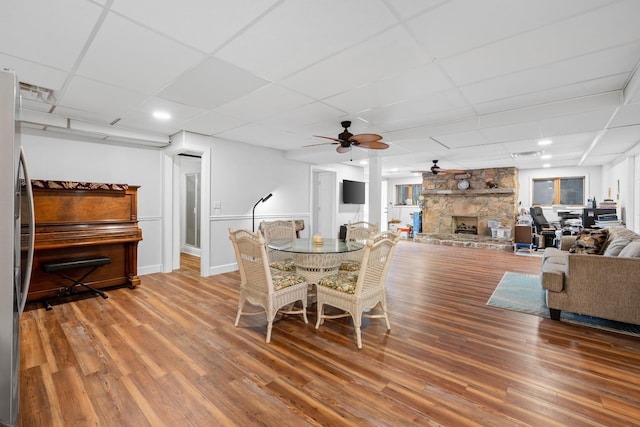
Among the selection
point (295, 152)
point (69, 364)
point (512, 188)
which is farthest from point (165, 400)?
point (512, 188)

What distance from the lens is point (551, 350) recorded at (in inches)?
98.0

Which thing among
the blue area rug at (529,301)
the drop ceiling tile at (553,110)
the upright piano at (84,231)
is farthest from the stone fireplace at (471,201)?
the upright piano at (84,231)

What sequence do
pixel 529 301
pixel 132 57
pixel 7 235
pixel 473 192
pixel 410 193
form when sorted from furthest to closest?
1. pixel 410 193
2. pixel 473 192
3. pixel 529 301
4. pixel 132 57
5. pixel 7 235

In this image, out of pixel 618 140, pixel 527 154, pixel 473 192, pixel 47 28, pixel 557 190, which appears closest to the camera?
pixel 47 28

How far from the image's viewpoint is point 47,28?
6.43 feet

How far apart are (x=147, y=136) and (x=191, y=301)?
2846 mm

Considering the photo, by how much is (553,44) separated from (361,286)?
2.35m

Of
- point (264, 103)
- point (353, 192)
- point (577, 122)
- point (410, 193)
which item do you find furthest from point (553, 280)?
point (410, 193)

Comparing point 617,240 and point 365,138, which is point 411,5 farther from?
point 617,240

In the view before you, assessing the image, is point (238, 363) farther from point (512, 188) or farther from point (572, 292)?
point (512, 188)

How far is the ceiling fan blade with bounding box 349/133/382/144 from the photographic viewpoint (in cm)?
359

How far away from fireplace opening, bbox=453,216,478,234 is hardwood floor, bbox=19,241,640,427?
20.5ft

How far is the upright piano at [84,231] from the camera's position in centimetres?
355

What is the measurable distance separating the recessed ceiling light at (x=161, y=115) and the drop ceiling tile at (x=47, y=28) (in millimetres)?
1311
